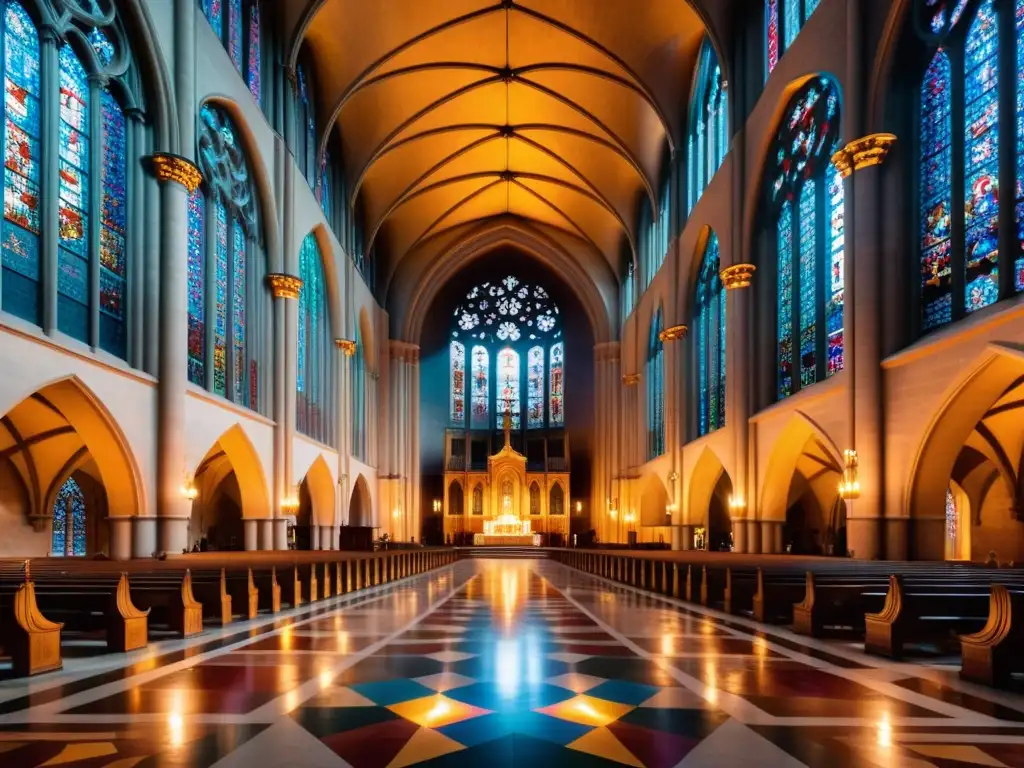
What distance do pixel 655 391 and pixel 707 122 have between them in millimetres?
13328

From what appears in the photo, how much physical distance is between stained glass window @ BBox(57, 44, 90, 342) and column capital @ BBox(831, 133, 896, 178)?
44.9ft

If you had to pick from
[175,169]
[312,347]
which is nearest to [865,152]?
[175,169]

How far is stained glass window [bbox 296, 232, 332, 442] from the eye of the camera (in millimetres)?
29094

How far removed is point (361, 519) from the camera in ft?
131

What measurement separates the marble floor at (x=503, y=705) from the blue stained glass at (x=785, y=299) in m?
13.0

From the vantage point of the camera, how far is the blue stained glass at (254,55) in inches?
901

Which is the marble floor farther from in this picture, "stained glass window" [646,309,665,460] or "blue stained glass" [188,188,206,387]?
"stained glass window" [646,309,665,460]

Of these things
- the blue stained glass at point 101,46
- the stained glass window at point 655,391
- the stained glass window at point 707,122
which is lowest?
the stained glass window at point 655,391

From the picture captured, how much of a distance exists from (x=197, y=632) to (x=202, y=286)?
40.7ft

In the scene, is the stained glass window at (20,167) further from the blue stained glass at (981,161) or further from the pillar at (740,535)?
the pillar at (740,535)

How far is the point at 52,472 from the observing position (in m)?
21.4

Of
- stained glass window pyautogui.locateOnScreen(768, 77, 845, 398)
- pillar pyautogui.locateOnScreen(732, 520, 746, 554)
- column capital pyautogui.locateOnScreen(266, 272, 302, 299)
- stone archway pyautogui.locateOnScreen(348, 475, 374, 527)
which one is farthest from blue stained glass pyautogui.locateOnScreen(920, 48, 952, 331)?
stone archway pyautogui.locateOnScreen(348, 475, 374, 527)

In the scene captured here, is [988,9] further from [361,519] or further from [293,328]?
[361,519]

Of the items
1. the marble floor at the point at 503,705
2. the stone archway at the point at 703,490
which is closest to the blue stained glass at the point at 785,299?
the stone archway at the point at 703,490
